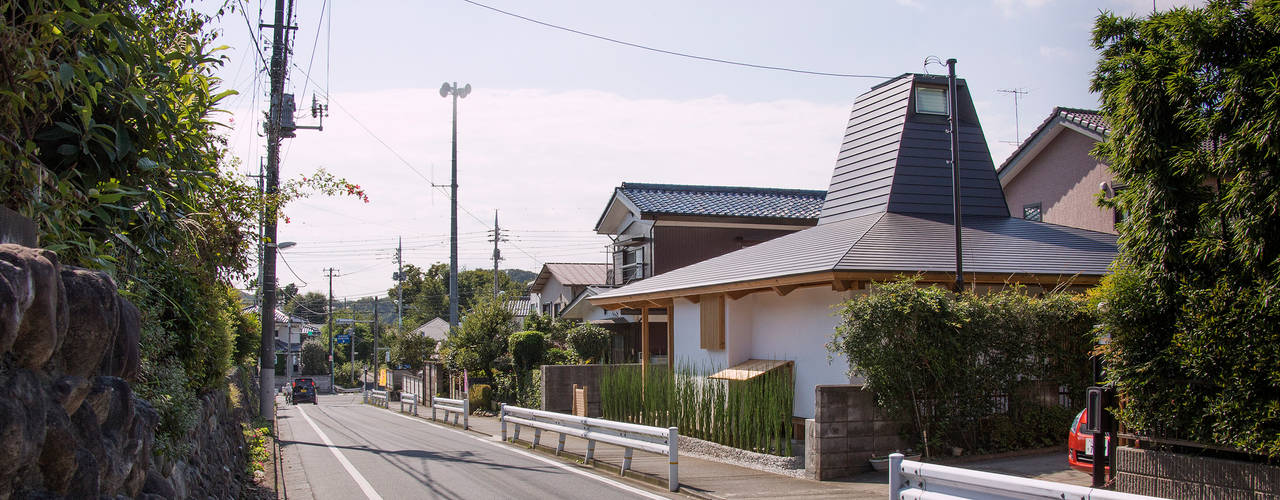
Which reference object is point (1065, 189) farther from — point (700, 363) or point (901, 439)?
point (901, 439)

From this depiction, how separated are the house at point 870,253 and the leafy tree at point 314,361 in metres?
66.5

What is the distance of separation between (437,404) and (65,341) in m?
22.5

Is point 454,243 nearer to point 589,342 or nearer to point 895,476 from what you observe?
point 589,342

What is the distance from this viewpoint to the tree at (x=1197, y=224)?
21.7 feet

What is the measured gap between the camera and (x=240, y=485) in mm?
10672

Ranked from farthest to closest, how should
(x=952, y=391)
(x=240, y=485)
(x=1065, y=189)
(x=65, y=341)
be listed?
(x=1065, y=189), (x=952, y=391), (x=240, y=485), (x=65, y=341)

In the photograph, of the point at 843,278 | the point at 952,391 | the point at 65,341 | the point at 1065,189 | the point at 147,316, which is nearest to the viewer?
the point at 65,341

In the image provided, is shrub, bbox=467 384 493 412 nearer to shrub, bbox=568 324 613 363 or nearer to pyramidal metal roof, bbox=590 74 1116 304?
shrub, bbox=568 324 613 363

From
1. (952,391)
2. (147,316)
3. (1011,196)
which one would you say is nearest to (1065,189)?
(1011,196)

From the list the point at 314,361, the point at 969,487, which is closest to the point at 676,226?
the point at 969,487

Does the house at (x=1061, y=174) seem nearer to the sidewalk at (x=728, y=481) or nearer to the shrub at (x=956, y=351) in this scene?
the shrub at (x=956, y=351)

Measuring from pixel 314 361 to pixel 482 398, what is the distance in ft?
189

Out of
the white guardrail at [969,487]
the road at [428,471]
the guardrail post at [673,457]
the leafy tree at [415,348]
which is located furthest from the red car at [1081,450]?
the leafy tree at [415,348]

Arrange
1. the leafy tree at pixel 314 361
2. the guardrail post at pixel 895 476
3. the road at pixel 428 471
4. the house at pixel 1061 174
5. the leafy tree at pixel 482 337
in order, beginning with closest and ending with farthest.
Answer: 1. the guardrail post at pixel 895 476
2. the road at pixel 428 471
3. the house at pixel 1061 174
4. the leafy tree at pixel 482 337
5. the leafy tree at pixel 314 361
